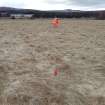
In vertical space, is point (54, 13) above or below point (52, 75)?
below

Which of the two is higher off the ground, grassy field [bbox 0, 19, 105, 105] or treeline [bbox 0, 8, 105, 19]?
grassy field [bbox 0, 19, 105, 105]

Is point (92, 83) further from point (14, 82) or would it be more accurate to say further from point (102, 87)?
point (14, 82)

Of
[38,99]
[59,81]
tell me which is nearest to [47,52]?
[59,81]

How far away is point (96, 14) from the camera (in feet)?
157

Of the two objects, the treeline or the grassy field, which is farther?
the treeline

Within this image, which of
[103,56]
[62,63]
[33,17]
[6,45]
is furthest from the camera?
[33,17]

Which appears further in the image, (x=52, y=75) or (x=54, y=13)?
(x=54, y=13)

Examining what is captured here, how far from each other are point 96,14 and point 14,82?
130 feet

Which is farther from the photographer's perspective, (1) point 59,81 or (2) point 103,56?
(2) point 103,56

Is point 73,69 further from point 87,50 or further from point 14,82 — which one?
point 87,50

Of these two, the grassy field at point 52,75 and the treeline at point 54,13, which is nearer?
the grassy field at point 52,75

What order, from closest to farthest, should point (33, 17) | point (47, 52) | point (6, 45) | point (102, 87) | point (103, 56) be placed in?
point (102, 87), point (103, 56), point (47, 52), point (6, 45), point (33, 17)

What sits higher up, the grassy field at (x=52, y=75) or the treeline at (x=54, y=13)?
the grassy field at (x=52, y=75)

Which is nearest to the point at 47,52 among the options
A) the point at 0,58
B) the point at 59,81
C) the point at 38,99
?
the point at 0,58
